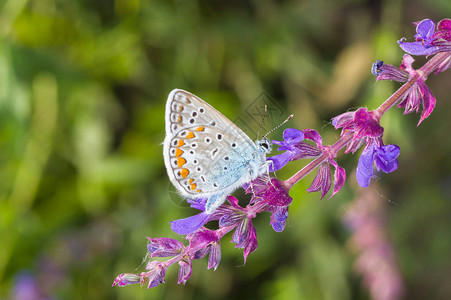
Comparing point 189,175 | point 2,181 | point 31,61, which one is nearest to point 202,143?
point 189,175

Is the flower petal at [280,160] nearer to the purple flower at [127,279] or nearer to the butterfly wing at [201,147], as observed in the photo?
the butterfly wing at [201,147]

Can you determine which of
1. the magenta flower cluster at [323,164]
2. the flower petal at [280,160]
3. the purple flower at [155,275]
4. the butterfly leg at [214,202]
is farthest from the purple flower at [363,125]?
the purple flower at [155,275]

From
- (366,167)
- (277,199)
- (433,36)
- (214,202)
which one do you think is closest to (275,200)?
(277,199)

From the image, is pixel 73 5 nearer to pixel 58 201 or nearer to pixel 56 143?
pixel 56 143

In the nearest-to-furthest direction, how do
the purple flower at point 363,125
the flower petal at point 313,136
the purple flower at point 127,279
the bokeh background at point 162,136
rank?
the purple flower at point 127,279
the purple flower at point 363,125
the flower petal at point 313,136
the bokeh background at point 162,136

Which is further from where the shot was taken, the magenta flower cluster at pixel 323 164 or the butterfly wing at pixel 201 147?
the butterfly wing at pixel 201 147

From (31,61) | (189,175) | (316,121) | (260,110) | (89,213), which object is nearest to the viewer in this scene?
(189,175)

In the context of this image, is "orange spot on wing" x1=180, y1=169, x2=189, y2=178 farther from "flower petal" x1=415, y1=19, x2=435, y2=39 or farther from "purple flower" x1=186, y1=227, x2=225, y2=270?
"flower petal" x1=415, y1=19, x2=435, y2=39

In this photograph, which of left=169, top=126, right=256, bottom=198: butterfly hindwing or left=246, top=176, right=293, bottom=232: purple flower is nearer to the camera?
left=246, top=176, right=293, bottom=232: purple flower

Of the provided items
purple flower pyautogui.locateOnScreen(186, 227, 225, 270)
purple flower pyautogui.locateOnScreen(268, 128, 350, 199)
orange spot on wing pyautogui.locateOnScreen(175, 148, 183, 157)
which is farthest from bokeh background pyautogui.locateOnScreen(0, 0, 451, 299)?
purple flower pyautogui.locateOnScreen(186, 227, 225, 270)
